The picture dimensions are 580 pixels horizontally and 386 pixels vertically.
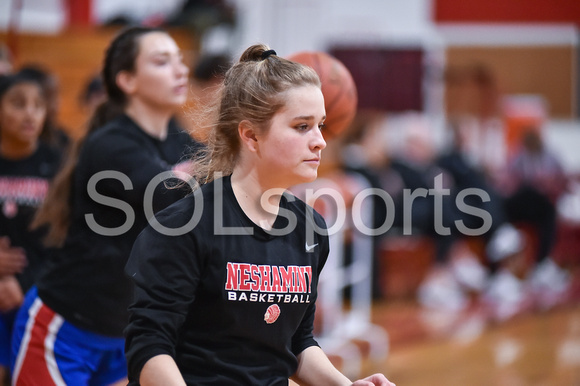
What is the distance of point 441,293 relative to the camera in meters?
7.93

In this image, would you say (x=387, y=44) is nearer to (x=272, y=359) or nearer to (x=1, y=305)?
(x=1, y=305)

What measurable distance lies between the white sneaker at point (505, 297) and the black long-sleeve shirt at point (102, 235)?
6044 mm

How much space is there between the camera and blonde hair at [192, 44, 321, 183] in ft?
6.02

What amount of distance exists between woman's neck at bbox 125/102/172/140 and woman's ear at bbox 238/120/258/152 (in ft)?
2.60

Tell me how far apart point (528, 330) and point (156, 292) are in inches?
252

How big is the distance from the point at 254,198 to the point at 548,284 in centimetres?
798

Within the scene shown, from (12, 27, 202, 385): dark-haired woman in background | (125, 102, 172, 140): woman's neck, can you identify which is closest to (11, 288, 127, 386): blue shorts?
(12, 27, 202, 385): dark-haired woman in background

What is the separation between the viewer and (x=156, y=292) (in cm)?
168

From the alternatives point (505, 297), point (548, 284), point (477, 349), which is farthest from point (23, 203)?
point (548, 284)

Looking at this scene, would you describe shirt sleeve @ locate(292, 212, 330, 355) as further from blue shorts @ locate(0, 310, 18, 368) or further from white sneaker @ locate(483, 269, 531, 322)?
white sneaker @ locate(483, 269, 531, 322)

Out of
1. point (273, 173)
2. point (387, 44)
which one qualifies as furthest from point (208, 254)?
point (387, 44)

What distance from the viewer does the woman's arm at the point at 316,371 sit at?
1930 mm

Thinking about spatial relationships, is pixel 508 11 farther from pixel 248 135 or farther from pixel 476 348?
pixel 248 135

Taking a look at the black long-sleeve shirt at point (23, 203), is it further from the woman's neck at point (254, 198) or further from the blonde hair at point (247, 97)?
the woman's neck at point (254, 198)
